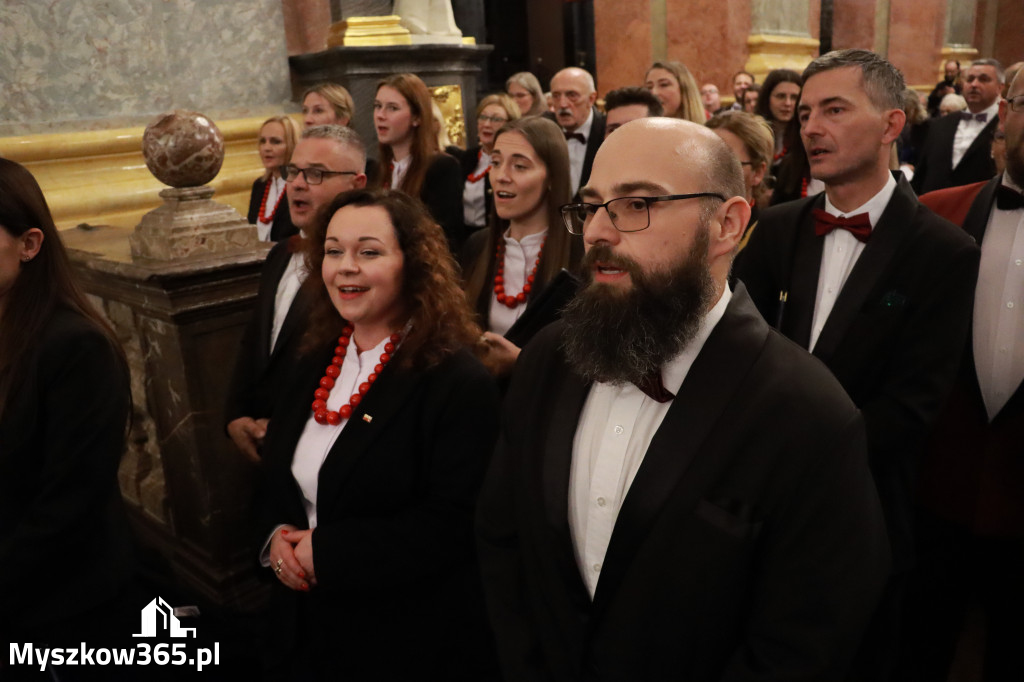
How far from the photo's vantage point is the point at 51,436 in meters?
2.42

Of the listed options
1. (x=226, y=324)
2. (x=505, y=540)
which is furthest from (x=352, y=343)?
(x=226, y=324)

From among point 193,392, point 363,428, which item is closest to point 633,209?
point 363,428

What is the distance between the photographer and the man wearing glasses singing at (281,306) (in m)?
2.97

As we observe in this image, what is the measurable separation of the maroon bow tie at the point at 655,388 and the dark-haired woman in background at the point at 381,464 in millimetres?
769

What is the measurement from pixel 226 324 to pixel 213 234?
1.27ft

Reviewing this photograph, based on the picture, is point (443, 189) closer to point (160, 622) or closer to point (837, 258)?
point (837, 258)

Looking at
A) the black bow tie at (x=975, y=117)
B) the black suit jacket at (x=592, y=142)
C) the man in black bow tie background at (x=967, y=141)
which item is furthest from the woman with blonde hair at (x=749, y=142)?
the black bow tie at (x=975, y=117)

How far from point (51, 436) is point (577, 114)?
13.2ft

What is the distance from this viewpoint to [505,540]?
185 cm

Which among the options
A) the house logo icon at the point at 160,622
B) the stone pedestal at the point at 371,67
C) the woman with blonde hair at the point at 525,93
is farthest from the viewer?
the woman with blonde hair at the point at 525,93

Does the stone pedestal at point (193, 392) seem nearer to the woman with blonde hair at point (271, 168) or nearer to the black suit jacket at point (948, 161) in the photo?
the woman with blonde hair at point (271, 168)

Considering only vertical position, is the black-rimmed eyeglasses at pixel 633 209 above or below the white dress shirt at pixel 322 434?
above

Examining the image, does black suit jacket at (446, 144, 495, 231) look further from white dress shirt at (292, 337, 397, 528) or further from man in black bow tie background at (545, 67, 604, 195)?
white dress shirt at (292, 337, 397, 528)

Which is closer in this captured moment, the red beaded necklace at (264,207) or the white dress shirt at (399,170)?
the white dress shirt at (399,170)
